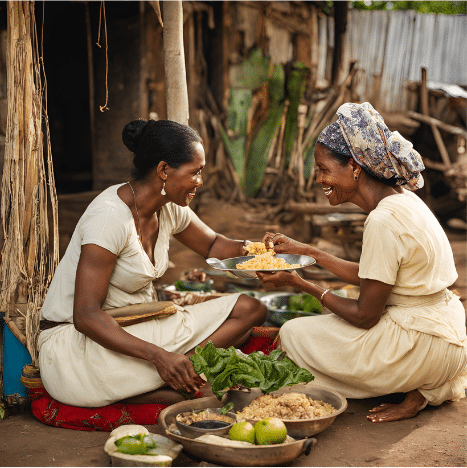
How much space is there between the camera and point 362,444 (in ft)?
8.95

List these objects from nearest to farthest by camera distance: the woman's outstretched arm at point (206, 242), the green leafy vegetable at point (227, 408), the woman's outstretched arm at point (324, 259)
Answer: the green leafy vegetable at point (227, 408) → the woman's outstretched arm at point (324, 259) → the woman's outstretched arm at point (206, 242)

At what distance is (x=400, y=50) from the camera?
36.7 feet

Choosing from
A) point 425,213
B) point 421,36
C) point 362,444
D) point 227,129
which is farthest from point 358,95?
point 362,444

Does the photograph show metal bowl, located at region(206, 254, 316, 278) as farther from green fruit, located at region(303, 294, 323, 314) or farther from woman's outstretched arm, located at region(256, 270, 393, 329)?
green fruit, located at region(303, 294, 323, 314)

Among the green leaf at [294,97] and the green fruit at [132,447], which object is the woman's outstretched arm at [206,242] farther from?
the green leaf at [294,97]

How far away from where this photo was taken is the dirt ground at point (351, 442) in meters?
2.55

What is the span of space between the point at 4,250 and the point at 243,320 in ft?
4.88

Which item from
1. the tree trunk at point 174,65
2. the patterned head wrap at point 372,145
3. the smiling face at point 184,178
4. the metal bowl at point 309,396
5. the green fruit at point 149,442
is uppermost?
the tree trunk at point 174,65

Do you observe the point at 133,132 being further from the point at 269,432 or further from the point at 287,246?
the point at 269,432

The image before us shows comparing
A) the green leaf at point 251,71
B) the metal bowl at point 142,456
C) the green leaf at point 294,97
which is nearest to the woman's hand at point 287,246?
the metal bowl at point 142,456

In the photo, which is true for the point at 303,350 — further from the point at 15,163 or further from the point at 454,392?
the point at 15,163

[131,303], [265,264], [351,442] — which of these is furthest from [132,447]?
[265,264]

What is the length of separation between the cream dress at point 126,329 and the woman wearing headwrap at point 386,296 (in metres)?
0.63

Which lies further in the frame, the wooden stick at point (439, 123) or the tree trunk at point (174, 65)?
the wooden stick at point (439, 123)
